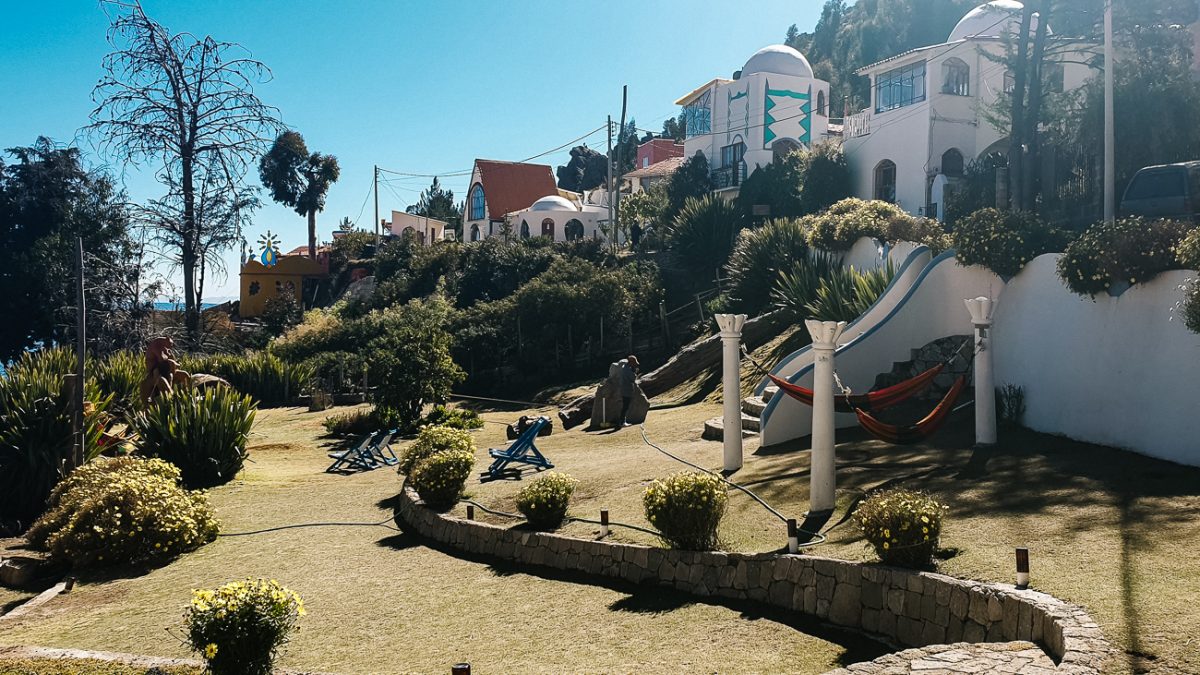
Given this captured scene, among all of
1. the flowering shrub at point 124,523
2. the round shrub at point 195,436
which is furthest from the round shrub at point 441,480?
the round shrub at point 195,436

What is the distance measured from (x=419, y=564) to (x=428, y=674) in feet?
10.8

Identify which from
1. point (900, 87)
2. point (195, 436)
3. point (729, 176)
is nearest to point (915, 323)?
point (195, 436)

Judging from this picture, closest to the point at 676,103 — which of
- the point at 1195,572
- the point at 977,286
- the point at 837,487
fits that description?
the point at 977,286

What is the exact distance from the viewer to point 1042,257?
1190 cm

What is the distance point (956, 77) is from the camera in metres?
29.7

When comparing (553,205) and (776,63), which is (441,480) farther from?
(553,205)

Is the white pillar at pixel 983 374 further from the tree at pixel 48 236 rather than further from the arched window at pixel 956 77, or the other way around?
the tree at pixel 48 236

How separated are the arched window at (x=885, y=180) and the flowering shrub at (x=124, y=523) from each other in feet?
83.9

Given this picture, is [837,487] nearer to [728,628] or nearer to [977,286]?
[728,628]

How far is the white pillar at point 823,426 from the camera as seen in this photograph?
8844 millimetres

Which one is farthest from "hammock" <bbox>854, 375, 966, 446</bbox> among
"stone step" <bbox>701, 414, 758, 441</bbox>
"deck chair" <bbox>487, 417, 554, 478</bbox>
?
"deck chair" <bbox>487, 417, 554, 478</bbox>

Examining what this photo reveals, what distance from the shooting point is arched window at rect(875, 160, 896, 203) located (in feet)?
102

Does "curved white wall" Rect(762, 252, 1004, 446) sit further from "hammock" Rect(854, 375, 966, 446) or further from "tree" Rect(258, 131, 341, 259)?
"tree" Rect(258, 131, 341, 259)

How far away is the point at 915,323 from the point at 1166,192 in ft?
17.3
